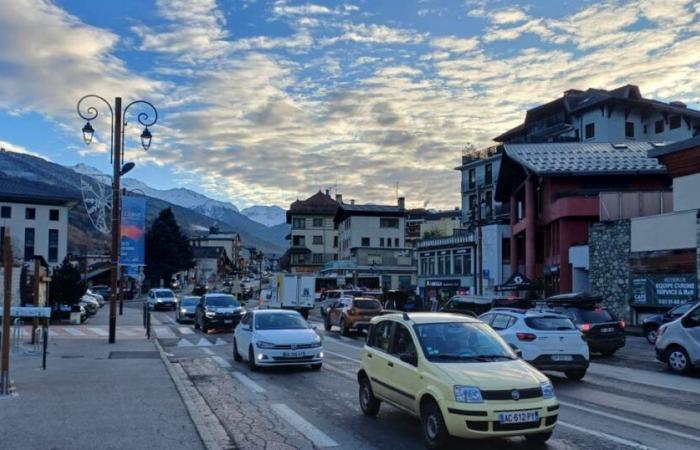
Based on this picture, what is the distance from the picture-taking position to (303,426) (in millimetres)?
10141

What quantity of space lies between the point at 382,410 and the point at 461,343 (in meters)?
2.63

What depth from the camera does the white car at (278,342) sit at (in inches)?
658

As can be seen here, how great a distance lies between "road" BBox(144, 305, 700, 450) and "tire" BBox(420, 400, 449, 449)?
320 mm

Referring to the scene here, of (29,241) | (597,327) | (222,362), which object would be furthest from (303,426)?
(29,241)

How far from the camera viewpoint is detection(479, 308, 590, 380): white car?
50.0ft

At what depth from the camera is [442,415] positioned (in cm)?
826

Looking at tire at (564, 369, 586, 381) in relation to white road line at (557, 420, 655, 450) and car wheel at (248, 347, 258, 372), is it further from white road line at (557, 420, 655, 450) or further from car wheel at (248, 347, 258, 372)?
car wheel at (248, 347, 258, 372)

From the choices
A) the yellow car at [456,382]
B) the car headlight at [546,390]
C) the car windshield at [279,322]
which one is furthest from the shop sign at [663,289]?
the car headlight at [546,390]

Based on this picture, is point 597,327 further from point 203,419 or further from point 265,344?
point 203,419

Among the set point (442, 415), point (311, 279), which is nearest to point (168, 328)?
point (311, 279)

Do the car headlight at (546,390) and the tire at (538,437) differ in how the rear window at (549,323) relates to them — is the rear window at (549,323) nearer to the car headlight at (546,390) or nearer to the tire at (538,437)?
the tire at (538,437)

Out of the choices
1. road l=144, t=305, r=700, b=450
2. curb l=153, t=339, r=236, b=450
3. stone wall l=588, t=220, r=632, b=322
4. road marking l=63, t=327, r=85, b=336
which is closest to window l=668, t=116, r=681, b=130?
stone wall l=588, t=220, r=632, b=322

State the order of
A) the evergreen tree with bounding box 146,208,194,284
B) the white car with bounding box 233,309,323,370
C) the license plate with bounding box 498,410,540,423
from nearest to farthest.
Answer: the license plate with bounding box 498,410,540,423 < the white car with bounding box 233,309,323,370 < the evergreen tree with bounding box 146,208,194,284

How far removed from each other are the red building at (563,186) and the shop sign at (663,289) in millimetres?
8576
